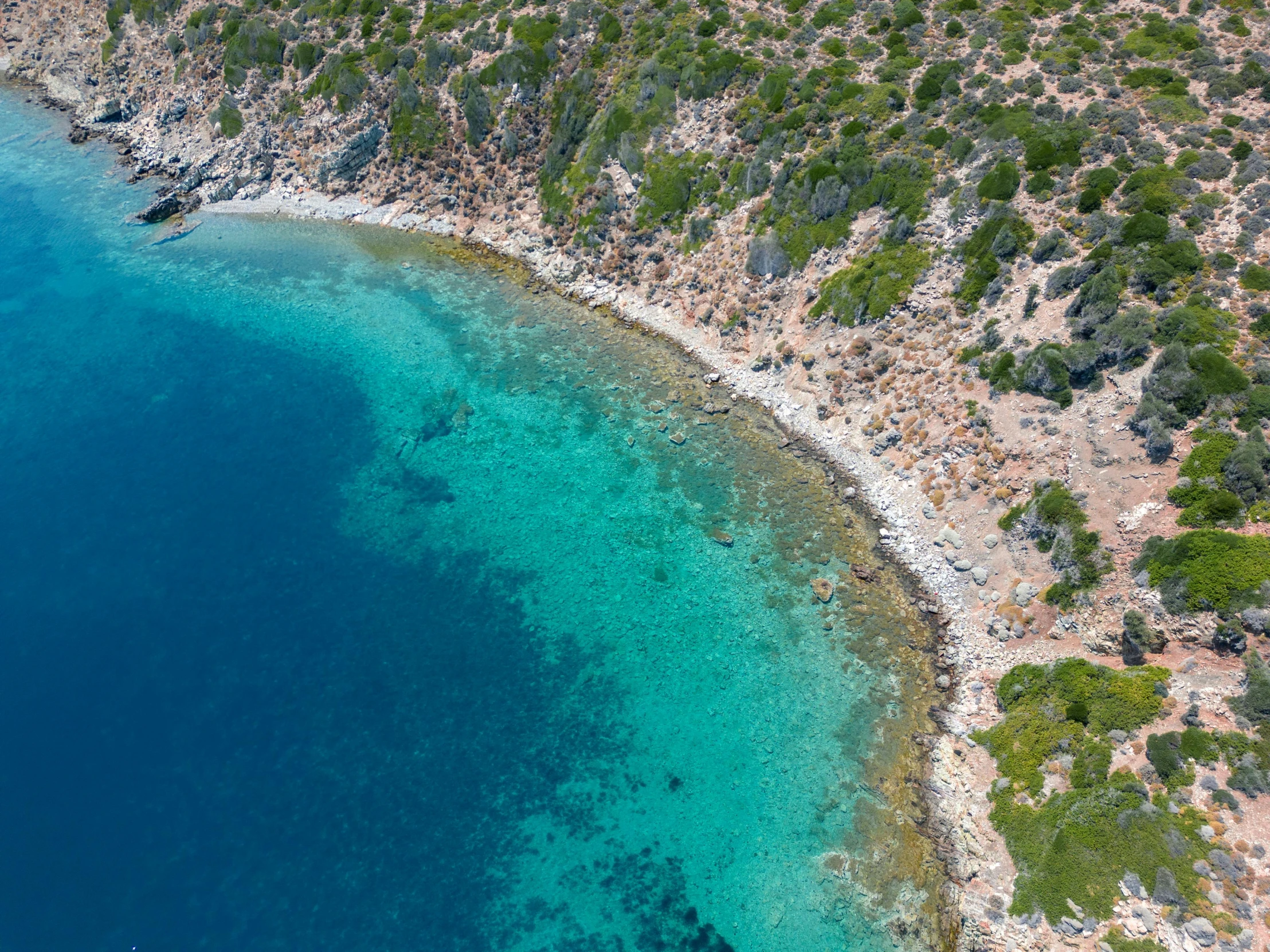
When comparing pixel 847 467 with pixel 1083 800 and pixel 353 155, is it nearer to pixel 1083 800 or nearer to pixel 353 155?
pixel 1083 800

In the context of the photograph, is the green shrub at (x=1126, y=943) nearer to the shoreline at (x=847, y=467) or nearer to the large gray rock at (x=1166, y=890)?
the large gray rock at (x=1166, y=890)

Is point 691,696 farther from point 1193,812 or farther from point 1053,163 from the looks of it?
point 1053,163

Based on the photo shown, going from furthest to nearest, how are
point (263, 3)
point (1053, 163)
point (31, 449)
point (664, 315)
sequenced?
point (263, 3), point (664, 315), point (31, 449), point (1053, 163)

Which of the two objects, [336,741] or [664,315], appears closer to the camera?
[336,741]

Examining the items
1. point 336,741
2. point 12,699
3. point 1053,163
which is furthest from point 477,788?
point 1053,163

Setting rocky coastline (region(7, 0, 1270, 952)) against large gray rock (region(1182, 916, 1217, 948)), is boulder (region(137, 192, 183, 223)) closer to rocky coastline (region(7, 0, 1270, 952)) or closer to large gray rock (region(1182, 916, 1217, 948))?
rocky coastline (region(7, 0, 1270, 952))

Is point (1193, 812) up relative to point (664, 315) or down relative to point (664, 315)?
down
